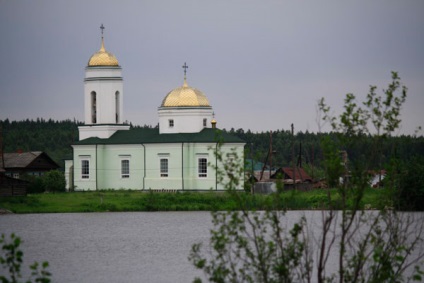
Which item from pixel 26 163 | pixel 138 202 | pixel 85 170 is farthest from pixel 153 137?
pixel 138 202

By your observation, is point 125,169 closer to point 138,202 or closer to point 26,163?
point 26,163

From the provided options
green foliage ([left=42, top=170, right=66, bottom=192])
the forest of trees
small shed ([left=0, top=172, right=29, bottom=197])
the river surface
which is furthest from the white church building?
the forest of trees

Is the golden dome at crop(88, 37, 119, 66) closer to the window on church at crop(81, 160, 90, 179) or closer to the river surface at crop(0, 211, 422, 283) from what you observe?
the window on church at crop(81, 160, 90, 179)

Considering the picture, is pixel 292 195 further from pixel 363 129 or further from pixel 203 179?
pixel 203 179

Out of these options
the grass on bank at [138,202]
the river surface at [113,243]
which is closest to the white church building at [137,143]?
the grass on bank at [138,202]

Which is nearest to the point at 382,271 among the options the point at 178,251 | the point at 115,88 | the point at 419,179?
the point at 178,251

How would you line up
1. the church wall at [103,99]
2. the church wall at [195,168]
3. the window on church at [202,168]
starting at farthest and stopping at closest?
the church wall at [103,99] → the window on church at [202,168] → the church wall at [195,168]

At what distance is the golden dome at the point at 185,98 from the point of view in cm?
6378

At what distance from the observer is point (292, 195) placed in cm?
1873

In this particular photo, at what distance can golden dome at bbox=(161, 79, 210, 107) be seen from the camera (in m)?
63.8

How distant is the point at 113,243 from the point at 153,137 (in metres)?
26.6

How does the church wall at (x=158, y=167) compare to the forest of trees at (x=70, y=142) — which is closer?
the church wall at (x=158, y=167)

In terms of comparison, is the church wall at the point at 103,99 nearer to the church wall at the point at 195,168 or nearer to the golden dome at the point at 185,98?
the golden dome at the point at 185,98

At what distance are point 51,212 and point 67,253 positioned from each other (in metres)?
16.2
